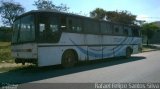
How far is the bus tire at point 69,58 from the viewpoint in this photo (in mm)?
15930

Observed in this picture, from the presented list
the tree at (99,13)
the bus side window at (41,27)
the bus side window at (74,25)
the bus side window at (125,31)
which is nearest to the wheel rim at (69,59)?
the bus side window at (74,25)

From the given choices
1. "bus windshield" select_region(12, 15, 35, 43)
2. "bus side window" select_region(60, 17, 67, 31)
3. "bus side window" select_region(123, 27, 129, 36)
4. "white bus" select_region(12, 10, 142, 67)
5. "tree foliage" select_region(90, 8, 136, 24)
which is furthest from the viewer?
"tree foliage" select_region(90, 8, 136, 24)

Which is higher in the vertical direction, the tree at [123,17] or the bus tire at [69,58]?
the tree at [123,17]

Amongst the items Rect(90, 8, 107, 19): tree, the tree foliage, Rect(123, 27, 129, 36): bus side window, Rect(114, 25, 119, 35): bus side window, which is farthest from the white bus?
Rect(90, 8, 107, 19): tree

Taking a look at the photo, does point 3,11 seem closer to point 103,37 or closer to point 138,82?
point 103,37

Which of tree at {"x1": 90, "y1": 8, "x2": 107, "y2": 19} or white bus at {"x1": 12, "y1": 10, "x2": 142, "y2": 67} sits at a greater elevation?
tree at {"x1": 90, "y1": 8, "x2": 107, "y2": 19}

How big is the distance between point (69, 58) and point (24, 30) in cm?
313

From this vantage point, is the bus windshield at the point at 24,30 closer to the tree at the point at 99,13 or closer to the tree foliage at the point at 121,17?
the tree foliage at the point at 121,17

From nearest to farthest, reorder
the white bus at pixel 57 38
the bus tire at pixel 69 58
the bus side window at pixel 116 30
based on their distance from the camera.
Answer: the white bus at pixel 57 38 → the bus tire at pixel 69 58 → the bus side window at pixel 116 30

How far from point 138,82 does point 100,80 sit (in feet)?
5.08

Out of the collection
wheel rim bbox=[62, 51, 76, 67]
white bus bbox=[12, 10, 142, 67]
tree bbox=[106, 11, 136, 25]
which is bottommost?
wheel rim bbox=[62, 51, 76, 67]

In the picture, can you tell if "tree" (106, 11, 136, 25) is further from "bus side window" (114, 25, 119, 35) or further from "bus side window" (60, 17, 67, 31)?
"bus side window" (60, 17, 67, 31)

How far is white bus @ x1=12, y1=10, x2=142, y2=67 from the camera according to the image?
14.2 metres

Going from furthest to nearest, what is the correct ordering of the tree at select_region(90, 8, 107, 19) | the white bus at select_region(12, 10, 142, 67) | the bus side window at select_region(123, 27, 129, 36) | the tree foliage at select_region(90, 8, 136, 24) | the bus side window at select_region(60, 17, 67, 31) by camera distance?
the tree at select_region(90, 8, 107, 19), the tree foliage at select_region(90, 8, 136, 24), the bus side window at select_region(123, 27, 129, 36), the bus side window at select_region(60, 17, 67, 31), the white bus at select_region(12, 10, 142, 67)
